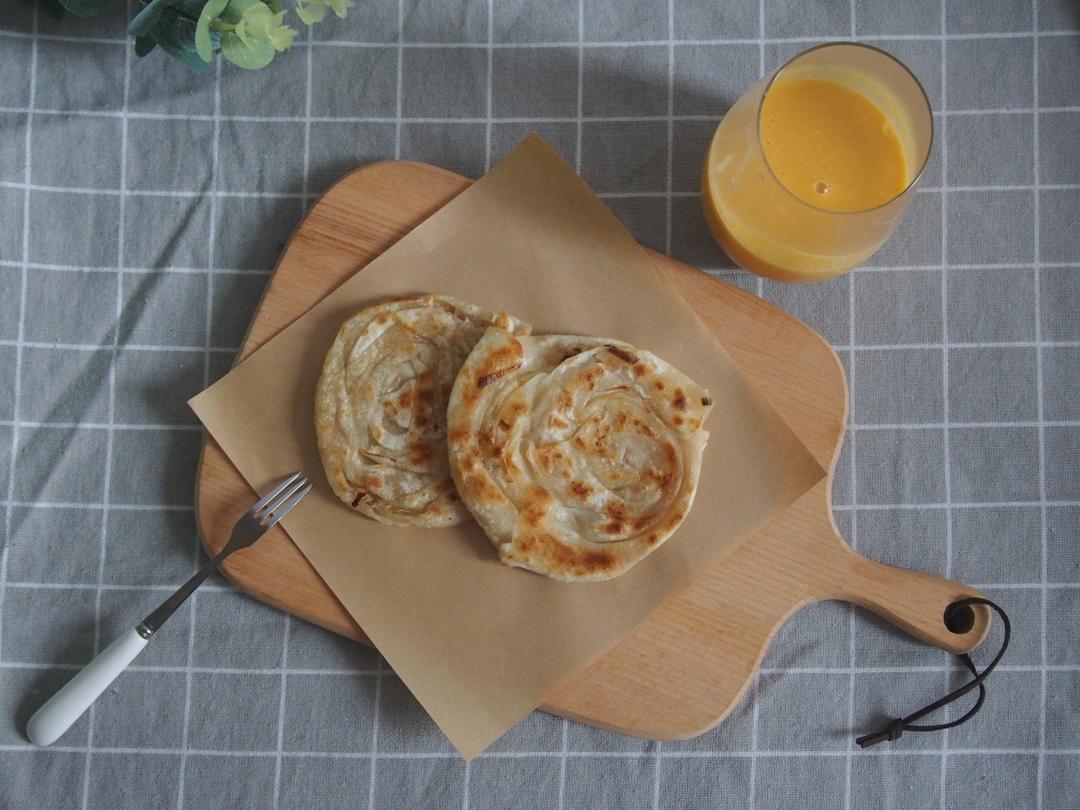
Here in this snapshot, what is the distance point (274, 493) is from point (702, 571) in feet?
2.65

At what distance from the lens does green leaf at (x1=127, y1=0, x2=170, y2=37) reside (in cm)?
156

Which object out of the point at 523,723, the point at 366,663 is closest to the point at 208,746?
the point at 366,663

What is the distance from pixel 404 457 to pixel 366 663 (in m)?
0.43

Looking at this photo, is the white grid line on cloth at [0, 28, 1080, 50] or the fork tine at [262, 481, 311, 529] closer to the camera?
the fork tine at [262, 481, 311, 529]

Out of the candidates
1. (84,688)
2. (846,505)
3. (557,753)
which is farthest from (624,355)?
(84,688)

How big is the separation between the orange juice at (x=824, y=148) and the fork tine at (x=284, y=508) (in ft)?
3.04

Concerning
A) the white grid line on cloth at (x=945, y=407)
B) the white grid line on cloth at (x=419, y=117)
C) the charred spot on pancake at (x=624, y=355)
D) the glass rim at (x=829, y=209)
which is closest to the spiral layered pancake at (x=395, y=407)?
the charred spot on pancake at (x=624, y=355)

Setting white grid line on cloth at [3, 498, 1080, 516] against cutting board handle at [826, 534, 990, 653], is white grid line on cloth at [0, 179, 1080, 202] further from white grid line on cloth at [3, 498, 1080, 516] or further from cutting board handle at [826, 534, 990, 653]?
cutting board handle at [826, 534, 990, 653]

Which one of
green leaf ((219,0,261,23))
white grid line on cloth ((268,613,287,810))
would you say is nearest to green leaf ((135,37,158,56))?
green leaf ((219,0,261,23))

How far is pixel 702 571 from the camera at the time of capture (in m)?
1.63

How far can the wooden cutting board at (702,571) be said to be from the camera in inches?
64.9

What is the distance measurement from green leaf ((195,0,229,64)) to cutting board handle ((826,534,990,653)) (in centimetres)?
145

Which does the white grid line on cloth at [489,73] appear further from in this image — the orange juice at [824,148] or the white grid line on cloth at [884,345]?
the white grid line on cloth at [884,345]

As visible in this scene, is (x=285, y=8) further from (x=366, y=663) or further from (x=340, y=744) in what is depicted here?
(x=340, y=744)
